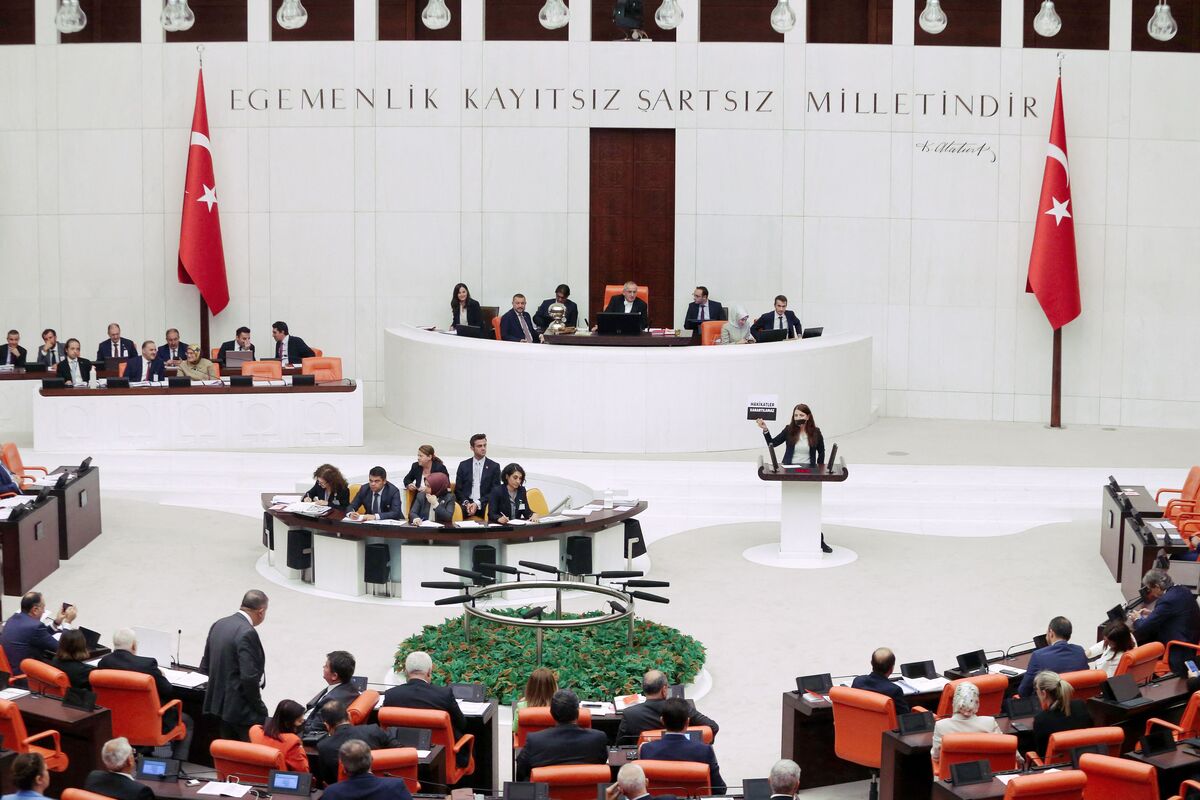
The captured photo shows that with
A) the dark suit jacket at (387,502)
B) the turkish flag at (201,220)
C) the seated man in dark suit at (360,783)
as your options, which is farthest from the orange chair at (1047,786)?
the turkish flag at (201,220)

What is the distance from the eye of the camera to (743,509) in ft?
54.5

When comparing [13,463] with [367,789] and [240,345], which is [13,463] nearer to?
Result: [240,345]

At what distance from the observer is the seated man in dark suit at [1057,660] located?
953 cm

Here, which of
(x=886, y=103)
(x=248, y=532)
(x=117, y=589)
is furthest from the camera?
(x=886, y=103)

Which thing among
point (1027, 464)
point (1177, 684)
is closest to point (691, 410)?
point (1027, 464)

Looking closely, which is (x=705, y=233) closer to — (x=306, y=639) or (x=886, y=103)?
(x=886, y=103)

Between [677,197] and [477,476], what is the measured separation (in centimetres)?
802

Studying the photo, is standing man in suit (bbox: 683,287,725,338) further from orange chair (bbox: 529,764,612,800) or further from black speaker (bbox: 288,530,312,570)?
orange chair (bbox: 529,764,612,800)

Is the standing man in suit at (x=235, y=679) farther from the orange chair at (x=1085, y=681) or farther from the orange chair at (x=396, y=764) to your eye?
the orange chair at (x=1085, y=681)

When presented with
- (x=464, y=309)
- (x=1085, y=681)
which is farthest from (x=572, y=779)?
(x=464, y=309)

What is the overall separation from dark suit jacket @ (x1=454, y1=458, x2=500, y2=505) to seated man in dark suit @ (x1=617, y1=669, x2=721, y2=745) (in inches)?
218

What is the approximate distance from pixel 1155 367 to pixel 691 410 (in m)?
6.75

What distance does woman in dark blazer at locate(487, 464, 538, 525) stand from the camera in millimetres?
13539

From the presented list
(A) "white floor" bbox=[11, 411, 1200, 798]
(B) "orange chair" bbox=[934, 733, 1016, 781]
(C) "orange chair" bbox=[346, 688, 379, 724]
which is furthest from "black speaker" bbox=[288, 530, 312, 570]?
(B) "orange chair" bbox=[934, 733, 1016, 781]
